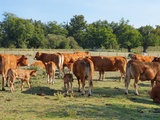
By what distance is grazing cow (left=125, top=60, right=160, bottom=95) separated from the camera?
15.0 m

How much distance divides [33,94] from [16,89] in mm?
1565

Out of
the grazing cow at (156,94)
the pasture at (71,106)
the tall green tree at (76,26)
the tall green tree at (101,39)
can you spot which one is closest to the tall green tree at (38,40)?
the tall green tree at (101,39)

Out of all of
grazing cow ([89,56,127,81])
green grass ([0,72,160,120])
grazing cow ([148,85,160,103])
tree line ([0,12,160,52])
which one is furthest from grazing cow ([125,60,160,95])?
tree line ([0,12,160,52])

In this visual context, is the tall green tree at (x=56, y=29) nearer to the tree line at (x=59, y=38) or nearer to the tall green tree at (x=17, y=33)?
the tree line at (x=59, y=38)

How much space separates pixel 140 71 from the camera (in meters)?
15.1

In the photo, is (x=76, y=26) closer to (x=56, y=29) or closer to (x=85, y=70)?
(x=56, y=29)

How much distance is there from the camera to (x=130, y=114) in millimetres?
10195

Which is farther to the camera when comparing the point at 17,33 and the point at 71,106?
the point at 17,33

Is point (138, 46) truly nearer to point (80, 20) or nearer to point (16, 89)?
point (80, 20)

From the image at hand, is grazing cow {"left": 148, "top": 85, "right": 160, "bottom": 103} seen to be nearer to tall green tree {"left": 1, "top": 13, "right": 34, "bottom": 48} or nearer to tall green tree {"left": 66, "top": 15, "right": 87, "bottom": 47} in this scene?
tall green tree {"left": 1, "top": 13, "right": 34, "bottom": 48}

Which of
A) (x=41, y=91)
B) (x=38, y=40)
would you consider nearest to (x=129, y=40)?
(x=38, y=40)

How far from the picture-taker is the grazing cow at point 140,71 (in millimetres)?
14977

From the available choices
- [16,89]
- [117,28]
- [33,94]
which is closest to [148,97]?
[33,94]

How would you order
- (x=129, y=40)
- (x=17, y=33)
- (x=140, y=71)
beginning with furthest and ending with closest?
(x=129, y=40) → (x=17, y=33) → (x=140, y=71)
